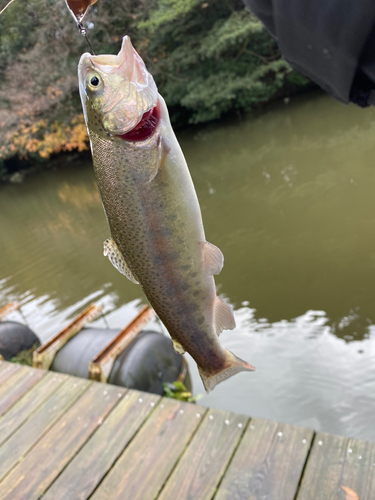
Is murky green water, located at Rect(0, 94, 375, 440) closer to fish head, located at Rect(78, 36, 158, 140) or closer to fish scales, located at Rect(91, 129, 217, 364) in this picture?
fish scales, located at Rect(91, 129, 217, 364)

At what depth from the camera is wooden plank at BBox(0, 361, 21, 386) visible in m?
3.72

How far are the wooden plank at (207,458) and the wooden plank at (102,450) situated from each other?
0.47 meters

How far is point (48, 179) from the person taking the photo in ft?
66.3

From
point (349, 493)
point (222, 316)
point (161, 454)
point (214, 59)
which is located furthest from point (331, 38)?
point (214, 59)

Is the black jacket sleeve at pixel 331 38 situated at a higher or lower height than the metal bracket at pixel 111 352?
higher

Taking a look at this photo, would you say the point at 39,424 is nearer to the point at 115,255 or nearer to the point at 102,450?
the point at 102,450

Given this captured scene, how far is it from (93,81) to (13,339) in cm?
468

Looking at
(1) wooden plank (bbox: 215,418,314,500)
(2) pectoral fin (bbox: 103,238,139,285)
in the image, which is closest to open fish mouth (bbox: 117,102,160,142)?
(2) pectoral fin (bbox: 103,238,139,285)

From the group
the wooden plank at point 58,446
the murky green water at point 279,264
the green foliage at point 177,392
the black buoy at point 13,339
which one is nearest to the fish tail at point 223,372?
the wooden plank at point 58,446

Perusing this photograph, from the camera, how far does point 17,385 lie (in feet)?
11.7

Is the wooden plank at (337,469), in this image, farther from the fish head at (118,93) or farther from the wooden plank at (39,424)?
the fish head at (118,93)

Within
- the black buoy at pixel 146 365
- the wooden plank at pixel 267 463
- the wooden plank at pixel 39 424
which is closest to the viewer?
the wooden plank at pixel 267 463

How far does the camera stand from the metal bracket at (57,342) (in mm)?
4137

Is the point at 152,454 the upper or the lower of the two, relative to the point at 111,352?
upper
